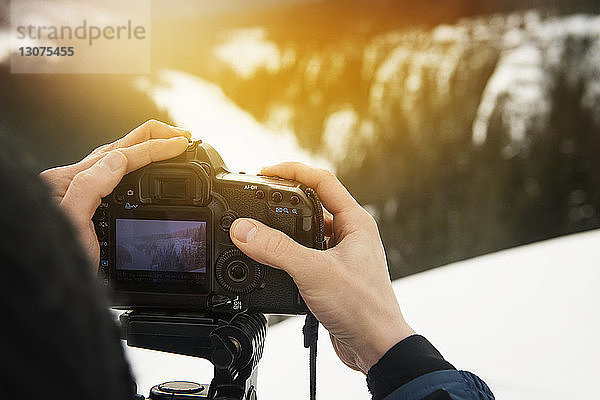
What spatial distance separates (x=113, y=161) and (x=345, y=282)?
23 centimetres

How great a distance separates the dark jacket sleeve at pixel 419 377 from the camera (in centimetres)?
45

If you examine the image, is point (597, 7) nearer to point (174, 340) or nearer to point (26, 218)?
point (174, 340)

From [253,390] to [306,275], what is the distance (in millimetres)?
153

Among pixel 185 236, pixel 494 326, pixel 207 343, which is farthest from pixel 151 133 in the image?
pixel 494 326

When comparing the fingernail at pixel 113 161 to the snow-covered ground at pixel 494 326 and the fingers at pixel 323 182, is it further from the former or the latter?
the snow-covered ground at pixel 494 326

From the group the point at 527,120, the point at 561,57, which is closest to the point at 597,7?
the point at 561,57

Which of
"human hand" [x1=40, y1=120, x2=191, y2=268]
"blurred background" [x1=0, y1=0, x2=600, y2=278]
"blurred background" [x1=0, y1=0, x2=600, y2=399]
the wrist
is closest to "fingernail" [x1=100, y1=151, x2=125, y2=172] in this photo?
"human hand" [x1=40, y1=120, x2=191, y2=268]

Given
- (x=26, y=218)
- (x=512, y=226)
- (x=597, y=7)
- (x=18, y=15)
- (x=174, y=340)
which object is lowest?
(x=512, y=226)

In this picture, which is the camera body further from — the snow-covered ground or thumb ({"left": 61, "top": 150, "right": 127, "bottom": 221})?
the snow-covered ground

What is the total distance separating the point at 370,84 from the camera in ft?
8.21

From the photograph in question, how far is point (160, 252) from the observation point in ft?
1.98

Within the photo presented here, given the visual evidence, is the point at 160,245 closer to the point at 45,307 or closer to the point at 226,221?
the point at 226,221

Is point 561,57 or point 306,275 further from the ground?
point 561,57

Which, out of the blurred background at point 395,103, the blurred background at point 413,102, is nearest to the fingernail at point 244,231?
the blurred background at point 395,103
